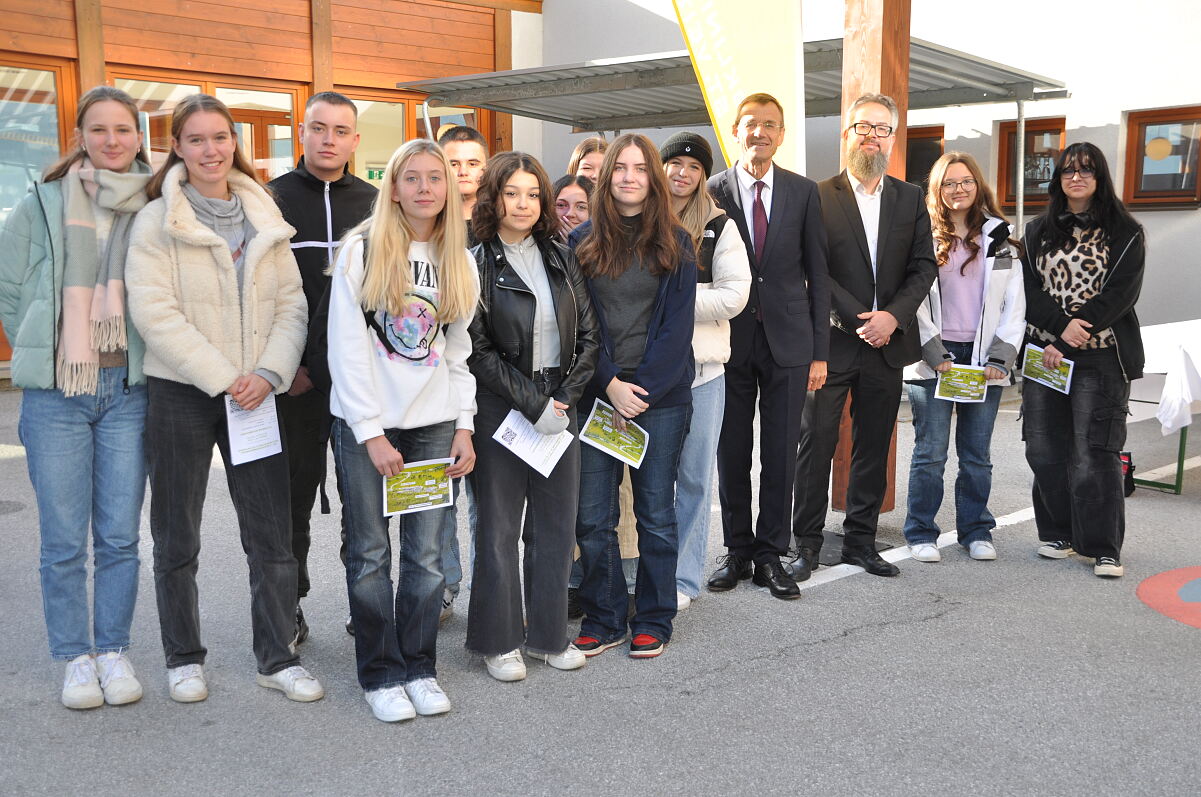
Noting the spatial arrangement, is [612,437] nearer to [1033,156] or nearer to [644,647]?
[644,647]

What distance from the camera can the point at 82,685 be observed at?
3512mm

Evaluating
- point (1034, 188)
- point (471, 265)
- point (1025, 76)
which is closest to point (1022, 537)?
point (471, 265)

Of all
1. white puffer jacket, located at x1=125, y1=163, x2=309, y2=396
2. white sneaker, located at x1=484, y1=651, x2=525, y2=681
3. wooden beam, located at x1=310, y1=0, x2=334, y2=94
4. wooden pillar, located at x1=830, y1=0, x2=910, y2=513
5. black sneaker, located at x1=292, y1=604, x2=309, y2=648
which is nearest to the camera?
white puffer jacket, located at x1=125, y1=163, x2=309, y2=396

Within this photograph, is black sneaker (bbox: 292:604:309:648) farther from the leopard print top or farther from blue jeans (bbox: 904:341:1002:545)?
the leopard print top

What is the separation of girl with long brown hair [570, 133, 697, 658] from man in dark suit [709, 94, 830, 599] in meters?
0.65

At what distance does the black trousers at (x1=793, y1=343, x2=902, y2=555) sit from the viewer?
499cm

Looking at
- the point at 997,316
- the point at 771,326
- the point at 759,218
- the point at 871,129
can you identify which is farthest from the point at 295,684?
the point at 997,316

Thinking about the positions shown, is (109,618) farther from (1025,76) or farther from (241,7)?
(241,7)

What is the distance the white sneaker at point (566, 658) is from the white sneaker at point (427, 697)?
46 cm

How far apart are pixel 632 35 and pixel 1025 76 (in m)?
6.01

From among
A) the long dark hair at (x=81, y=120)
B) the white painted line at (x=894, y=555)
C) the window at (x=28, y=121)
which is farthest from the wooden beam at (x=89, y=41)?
the white painted line at (x=894, y=555)

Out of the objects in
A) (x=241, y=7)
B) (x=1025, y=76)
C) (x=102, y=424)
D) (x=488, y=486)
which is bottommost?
(x=488, y=486)

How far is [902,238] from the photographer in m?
4.95

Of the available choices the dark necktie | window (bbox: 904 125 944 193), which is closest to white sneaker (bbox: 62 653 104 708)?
the dark necktie
